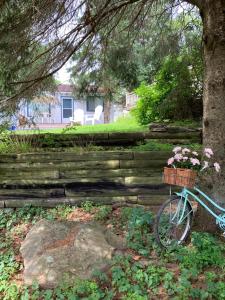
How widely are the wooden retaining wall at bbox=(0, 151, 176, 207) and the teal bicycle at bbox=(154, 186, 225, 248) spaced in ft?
3.86

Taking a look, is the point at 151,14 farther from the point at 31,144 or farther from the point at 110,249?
the point at 110,249

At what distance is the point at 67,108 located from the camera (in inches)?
941

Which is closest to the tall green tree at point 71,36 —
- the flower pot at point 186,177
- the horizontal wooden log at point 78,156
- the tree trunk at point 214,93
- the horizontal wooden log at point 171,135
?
the tree trunk at point 214,93

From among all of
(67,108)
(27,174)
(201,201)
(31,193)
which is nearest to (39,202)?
(31,193)

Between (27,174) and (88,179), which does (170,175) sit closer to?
(88,179)

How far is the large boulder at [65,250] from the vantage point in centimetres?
406

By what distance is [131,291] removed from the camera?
3.79m

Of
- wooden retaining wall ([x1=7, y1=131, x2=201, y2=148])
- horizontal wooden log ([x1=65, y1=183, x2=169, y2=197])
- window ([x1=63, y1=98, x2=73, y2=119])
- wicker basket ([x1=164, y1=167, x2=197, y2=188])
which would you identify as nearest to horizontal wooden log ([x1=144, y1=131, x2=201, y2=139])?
wooden retaining wall ([x1=7, y1=131, x2=201, y2=148])

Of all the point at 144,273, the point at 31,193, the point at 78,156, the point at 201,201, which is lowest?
the point at 144,273

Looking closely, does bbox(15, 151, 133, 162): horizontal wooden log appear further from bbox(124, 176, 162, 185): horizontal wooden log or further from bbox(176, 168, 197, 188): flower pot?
bbox(176, 168, 197, 188): flower pot

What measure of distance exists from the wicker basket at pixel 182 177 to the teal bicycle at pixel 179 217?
0.18 m

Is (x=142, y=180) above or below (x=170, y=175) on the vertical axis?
below

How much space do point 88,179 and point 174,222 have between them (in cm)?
167

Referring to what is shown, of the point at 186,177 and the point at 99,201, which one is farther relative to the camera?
the point at 99,201
